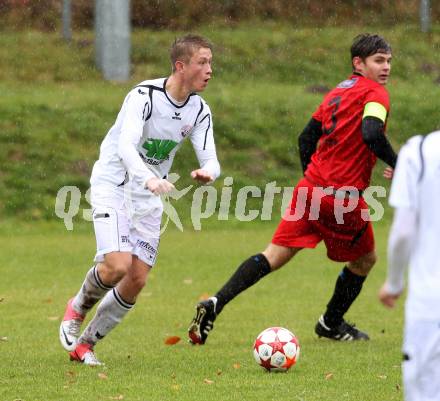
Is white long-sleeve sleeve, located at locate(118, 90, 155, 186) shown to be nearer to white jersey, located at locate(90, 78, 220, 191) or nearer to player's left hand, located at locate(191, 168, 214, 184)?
white jersey, located at locate(90, 78, 220, 191)

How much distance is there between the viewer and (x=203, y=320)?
8508 millimetres

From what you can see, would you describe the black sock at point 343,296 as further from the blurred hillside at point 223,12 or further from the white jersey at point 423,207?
the blurred hillside at point 223,12

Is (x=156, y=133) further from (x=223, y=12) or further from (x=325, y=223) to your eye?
(x=223, y=12)

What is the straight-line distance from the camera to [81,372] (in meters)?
7.42

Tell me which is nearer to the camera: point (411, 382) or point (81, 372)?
point (411, 382)

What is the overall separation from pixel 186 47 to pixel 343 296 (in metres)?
2.35

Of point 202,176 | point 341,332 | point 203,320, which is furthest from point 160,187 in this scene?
point 341,332

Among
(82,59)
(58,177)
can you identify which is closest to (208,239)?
(58,177)

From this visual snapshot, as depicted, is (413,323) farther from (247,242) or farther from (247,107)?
(247,107)

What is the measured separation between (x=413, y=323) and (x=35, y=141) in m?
17.2

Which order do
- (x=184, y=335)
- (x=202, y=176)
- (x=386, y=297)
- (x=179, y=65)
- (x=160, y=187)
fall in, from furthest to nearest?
(x=184, y=335) < (x=179, y=65) < (x=202, y=176) < (x=160, y=187) < (x=386, y=297)

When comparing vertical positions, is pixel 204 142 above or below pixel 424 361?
below

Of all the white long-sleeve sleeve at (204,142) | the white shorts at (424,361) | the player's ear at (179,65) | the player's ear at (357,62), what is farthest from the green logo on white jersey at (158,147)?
the white shorts at (424,361)

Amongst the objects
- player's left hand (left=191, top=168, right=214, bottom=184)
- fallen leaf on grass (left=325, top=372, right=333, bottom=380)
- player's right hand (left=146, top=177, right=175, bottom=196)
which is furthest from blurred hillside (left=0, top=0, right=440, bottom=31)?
player's right hand (left=146, top=177, right=175, bottom=196)
